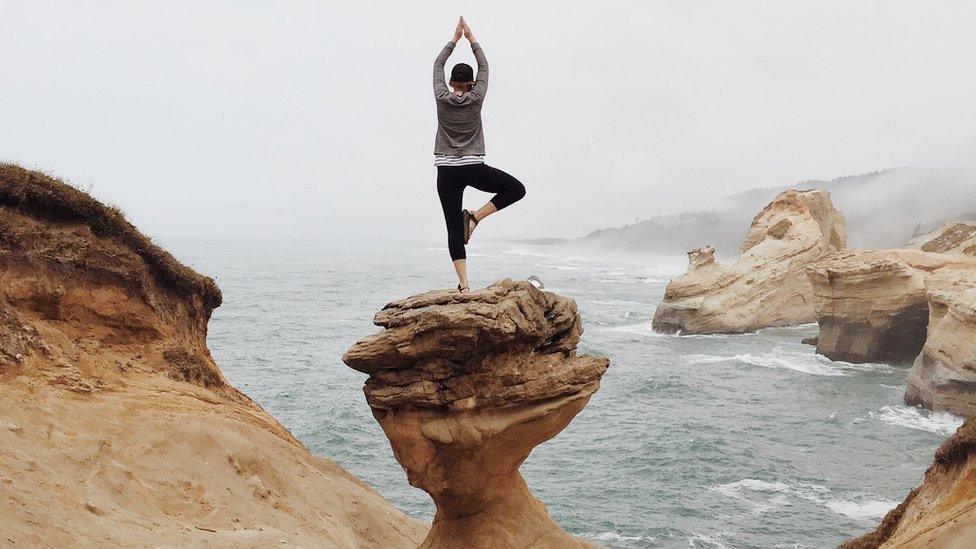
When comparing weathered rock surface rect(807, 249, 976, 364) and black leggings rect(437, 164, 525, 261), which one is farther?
weathered rock surface rect(807, 249, 976, 364)

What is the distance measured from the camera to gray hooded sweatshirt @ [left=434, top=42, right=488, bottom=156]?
8945 millimetres

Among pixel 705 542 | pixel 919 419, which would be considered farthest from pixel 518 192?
pixel 919 419

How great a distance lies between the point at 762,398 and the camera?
35.0 meters

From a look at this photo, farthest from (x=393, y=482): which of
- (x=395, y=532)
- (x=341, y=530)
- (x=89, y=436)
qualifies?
(x=89, y=436)

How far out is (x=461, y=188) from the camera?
9.23 m

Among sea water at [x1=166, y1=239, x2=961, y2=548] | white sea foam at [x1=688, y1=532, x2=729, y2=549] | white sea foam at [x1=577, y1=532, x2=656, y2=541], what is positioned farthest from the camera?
sea water at [x1=166, y1=239, x2=961, y2=548]

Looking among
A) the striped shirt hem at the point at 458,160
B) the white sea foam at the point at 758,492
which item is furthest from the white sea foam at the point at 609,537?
the striped shirt hem at the point at 458,160

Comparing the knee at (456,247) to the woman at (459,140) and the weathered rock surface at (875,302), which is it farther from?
the weathered rock surface at (875,302)

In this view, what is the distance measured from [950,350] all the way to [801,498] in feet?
27.2

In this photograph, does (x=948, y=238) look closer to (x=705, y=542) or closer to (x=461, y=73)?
(x=705, y=542)

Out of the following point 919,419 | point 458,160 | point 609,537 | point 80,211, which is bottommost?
point 609,537

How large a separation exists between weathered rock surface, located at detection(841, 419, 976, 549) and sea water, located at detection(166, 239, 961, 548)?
6953mm

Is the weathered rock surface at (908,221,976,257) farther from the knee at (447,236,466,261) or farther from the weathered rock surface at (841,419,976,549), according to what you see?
the knee at (447,236,466,261)

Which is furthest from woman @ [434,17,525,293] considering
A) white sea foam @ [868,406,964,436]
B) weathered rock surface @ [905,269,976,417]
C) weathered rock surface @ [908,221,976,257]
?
weathered rock surface @ [908,221,976,257]
